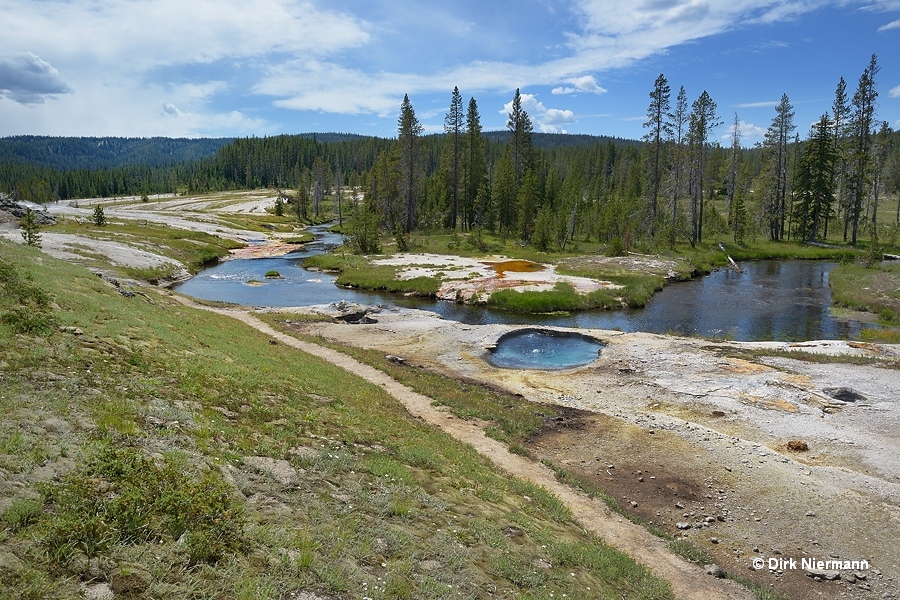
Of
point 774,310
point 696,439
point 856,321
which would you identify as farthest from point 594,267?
point 696,439

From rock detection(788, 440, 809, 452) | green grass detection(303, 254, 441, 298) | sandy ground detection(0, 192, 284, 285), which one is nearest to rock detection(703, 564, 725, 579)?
rock detection(788, 440, 809, 452)

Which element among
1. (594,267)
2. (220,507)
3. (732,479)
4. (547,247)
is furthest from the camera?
(547,247)

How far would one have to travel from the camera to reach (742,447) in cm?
1695

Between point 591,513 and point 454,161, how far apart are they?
77.5m

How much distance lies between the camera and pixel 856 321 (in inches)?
1431

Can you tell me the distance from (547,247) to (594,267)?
14.3 meters

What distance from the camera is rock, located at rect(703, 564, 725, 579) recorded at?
1109 centimetres

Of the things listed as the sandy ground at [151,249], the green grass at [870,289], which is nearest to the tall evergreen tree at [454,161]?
the sandy ground at [151,249]

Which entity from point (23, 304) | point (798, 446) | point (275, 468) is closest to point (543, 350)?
point (798, 446)

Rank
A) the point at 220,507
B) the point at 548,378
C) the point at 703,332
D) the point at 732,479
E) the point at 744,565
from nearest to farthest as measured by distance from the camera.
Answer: the point at 220,507 < the point at 744,565 < the point at 732,479 < the point at 548,378 < the point at 703,332

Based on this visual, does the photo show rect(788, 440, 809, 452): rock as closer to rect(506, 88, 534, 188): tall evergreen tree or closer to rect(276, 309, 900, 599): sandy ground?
rect(276, 309, 900, 599): sandy ground

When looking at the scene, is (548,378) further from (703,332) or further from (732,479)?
(703,332)

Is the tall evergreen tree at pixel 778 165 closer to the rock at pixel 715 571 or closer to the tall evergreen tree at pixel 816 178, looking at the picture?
the tall evergreen tree at pixel 816 178

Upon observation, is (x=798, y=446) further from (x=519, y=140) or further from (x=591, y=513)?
(x=519, y=140)
